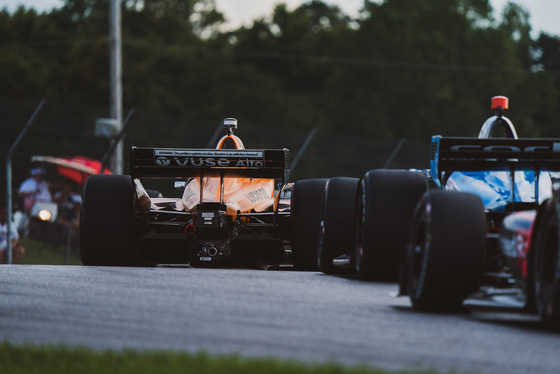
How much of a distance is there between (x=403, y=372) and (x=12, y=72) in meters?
46.7

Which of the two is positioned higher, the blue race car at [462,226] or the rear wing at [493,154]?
the rear wing at [493,154]

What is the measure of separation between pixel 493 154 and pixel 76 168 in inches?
545

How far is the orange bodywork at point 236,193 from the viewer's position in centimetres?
1200

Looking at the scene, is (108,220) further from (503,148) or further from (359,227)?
(503,148)

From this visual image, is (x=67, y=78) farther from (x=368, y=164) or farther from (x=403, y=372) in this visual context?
(x=403, y=372)

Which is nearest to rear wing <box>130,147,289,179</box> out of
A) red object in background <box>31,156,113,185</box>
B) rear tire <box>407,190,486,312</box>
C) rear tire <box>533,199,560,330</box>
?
rear tire <box>407,190,486,312</box>

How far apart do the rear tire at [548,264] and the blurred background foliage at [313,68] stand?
144 ft

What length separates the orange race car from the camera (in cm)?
1112

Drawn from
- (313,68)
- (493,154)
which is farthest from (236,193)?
(313,68)

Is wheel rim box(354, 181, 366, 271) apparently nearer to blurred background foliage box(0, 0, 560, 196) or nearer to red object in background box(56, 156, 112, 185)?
red object in background box(56, 156, 112, 185)

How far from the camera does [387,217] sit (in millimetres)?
7812

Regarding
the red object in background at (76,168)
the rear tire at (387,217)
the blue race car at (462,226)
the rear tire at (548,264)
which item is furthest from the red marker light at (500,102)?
the red object in background at (76,168)

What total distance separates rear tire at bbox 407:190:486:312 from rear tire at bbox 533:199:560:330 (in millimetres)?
355

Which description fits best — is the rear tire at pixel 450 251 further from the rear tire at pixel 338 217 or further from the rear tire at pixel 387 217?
the rear tire at pixel 338 217
